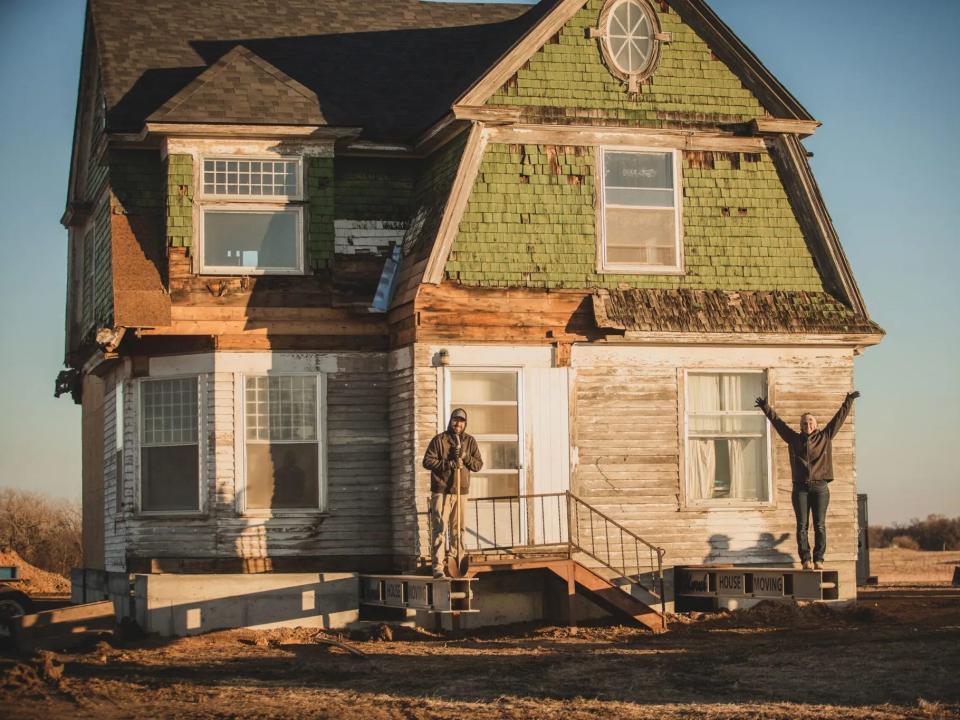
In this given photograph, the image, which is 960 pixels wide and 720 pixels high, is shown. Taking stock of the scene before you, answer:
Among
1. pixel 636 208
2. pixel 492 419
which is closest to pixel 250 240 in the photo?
pixel 492 419

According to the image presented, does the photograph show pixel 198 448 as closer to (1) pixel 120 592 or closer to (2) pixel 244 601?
(1) pixel 120 592

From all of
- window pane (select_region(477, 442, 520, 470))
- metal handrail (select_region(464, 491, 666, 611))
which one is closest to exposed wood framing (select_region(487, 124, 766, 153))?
window pane (select_region(477, 442, 520, 470))

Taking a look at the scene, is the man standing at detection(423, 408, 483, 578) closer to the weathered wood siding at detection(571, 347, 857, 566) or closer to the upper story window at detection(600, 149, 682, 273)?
the weathered wood siding at detection(571, 347, 857, 566)

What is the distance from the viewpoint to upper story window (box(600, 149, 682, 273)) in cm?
2203

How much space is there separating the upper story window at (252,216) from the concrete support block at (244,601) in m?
4.49

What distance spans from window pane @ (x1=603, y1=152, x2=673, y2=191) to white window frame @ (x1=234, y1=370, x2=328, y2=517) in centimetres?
500

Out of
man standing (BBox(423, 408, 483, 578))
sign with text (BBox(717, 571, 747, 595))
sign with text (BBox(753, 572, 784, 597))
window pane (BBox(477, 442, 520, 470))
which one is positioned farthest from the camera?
window pane (BBox(477, 442, 520, 470))

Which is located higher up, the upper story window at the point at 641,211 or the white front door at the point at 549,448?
the upper story window at the point at 641,211

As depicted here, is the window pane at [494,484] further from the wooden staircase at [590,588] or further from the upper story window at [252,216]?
the upper story window at [252,216]


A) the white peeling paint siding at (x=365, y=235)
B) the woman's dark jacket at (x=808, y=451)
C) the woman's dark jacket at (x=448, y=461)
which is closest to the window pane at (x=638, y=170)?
the white peeling paint siding at (x=365, y=235)

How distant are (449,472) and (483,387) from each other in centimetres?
218

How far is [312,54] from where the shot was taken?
80.9ft

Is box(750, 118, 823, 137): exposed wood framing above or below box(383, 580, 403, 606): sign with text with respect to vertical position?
above

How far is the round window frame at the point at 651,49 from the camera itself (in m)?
22.0
